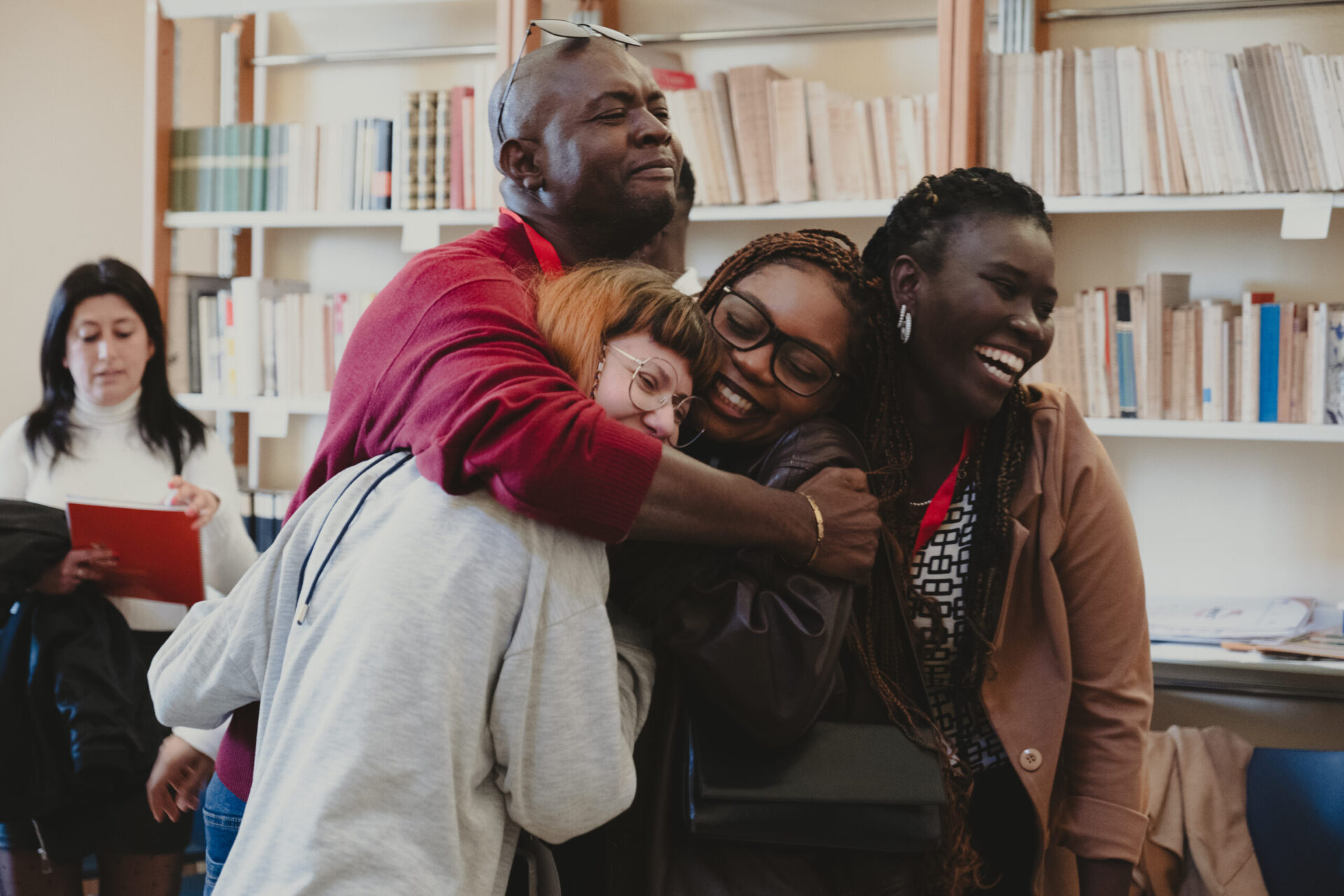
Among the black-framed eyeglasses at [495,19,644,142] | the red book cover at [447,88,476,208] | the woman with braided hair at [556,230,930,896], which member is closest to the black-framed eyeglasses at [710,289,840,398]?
the woman with braided hair at [556,230,930,896]

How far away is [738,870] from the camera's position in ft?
3.64

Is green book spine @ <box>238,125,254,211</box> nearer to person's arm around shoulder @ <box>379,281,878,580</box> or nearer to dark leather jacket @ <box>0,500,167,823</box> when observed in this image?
dark leather jacket @ <box>0,500,167,823</box>

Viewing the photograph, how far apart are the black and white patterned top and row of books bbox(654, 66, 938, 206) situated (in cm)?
148

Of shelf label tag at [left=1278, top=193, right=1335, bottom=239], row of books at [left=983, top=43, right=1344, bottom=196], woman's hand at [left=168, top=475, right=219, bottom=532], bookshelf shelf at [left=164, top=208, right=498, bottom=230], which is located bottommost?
woman's hand at [left=168, top=475, right=219, bottom=532]

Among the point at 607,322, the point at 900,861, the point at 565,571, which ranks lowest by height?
the point at 900,861

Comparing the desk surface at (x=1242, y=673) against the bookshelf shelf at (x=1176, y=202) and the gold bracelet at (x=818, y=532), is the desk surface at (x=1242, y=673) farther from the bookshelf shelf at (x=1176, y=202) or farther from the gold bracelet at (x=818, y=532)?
the gold bracelet at (x=818, y=532)

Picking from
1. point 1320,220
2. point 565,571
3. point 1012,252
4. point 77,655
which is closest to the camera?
point 565,571

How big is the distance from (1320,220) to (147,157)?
306cm

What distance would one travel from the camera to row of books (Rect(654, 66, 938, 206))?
273 centimetres

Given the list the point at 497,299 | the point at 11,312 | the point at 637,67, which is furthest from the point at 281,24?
the point at 497,299

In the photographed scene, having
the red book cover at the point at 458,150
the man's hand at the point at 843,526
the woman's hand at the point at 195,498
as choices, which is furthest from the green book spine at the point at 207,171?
the man's hand at the point at 843,526

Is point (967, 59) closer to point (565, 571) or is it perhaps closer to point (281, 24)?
point (565, 571)

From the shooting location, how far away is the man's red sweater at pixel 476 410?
0.98 m

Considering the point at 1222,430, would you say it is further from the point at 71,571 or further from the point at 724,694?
the point at 71,571
